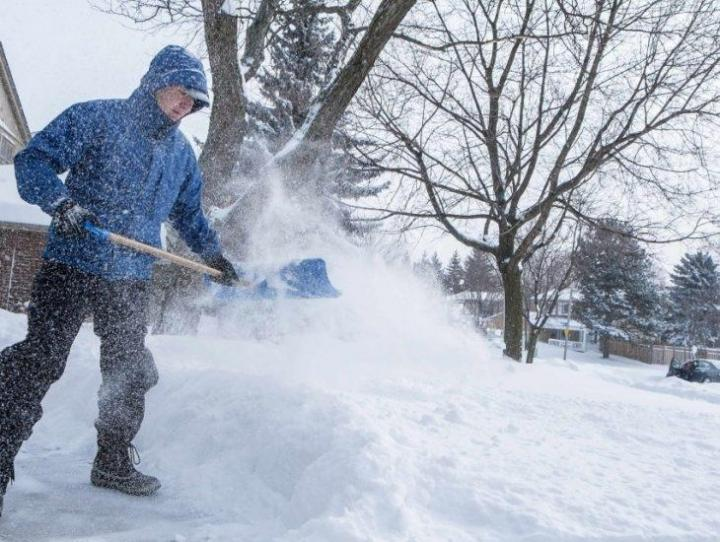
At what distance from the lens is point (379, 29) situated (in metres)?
6.11

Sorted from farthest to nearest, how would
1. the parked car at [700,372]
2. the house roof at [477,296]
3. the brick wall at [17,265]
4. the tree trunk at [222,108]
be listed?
the house roof at [477,296] < the parked car at [700,372] < the brick wall at [17,265] < the tree trunk at [222,108]

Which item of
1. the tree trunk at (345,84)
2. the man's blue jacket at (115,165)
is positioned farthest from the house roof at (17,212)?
the man's blue jacket at (115,165)

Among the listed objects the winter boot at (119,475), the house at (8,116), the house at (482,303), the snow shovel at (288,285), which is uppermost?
the house at (8,116)

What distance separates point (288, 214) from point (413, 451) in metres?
4.71

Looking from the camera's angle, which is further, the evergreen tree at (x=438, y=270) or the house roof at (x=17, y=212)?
the evergreen tree at (x=438, y=270)

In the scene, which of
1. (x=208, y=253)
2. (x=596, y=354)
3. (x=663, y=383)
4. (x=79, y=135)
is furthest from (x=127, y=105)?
(x=596, y=354)

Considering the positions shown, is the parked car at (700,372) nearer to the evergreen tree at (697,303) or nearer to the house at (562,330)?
the evergreen tree at (697,303)

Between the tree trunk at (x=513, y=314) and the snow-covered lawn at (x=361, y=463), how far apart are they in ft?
20.4

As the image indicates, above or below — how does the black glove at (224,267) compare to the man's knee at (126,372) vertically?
above

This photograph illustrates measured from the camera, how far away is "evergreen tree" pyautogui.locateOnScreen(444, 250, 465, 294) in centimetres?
6548

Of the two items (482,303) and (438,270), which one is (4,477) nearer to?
(482,303)

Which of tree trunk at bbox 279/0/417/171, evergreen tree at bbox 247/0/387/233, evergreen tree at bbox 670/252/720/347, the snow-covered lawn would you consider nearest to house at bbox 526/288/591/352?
evergreen tree at bbox 670/252/720/347

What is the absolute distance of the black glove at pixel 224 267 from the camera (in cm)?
276

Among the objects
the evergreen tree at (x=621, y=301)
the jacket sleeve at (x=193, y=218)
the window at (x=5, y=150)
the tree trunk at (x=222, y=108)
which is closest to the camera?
the jacket sleeve at (x=193, y=218)
